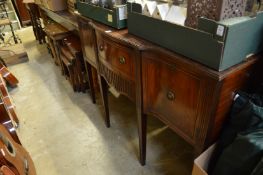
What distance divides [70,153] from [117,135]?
38cm

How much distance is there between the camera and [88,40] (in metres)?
1.50

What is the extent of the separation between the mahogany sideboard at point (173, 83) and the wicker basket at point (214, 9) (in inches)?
6.2

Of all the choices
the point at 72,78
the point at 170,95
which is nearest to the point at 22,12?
the point at 72,78

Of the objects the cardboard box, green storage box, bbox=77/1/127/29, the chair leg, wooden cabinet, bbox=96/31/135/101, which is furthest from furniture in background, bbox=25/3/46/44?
the cardboard box

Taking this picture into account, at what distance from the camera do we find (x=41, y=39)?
356 centimetres

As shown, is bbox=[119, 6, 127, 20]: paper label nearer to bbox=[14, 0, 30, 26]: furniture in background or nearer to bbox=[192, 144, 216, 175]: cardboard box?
bbox=[192, 144, 216, 175]: cardboard box

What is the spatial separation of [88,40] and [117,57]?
44 cm

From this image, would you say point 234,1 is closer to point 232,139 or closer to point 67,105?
point 232,139

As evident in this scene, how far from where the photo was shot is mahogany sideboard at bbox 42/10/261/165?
75cm

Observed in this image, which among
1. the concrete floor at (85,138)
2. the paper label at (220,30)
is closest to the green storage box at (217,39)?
the paper label at (220,30)

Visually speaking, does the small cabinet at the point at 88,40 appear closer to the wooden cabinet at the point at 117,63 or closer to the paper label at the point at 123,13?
the wooden cabinet at the point at 117,63

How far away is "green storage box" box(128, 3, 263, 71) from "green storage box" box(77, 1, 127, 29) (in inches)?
12.9

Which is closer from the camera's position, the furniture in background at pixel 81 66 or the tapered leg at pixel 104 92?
the tapered leg at pixel 104 92

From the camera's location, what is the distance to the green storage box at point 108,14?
3.72 ft
